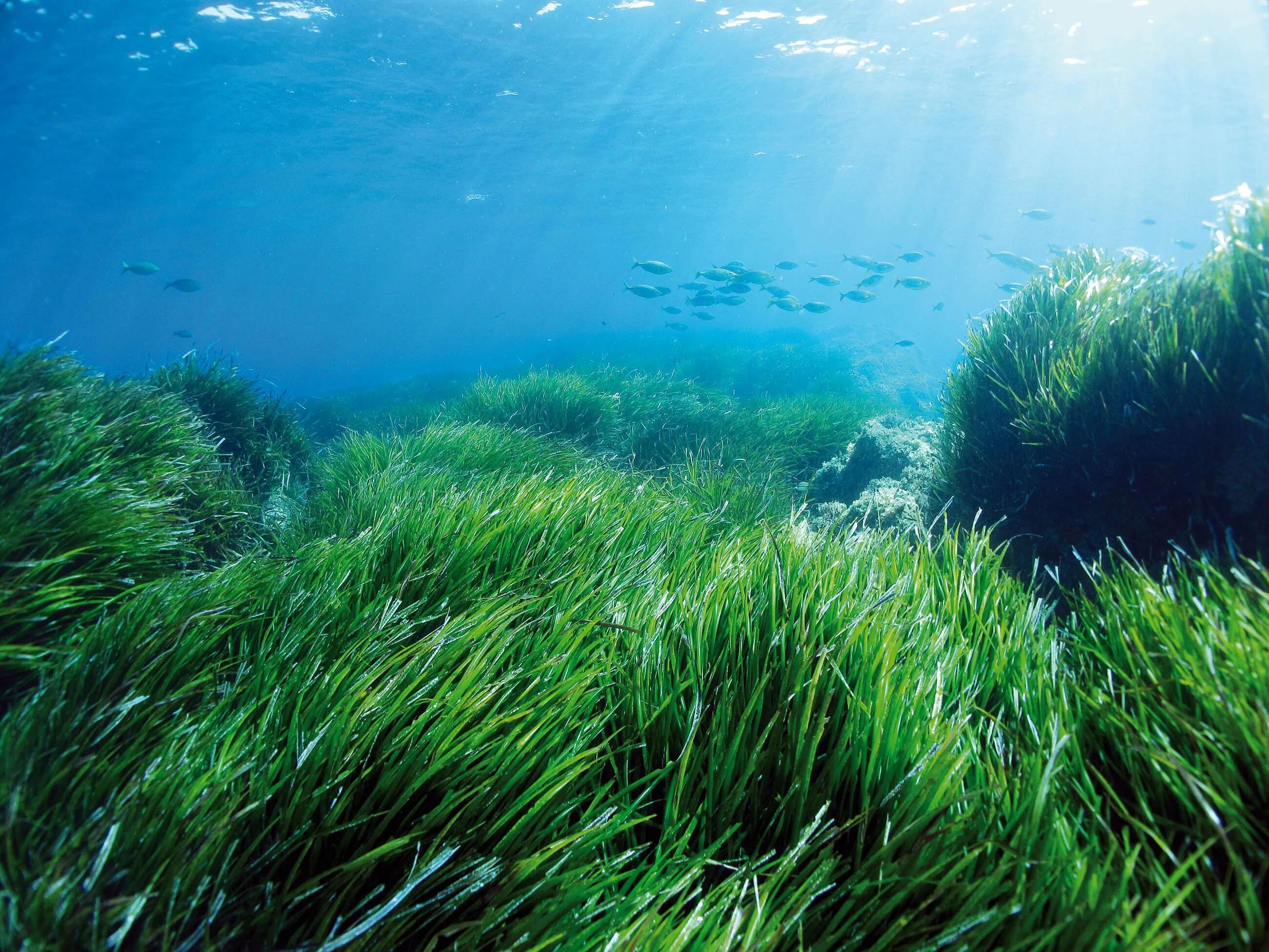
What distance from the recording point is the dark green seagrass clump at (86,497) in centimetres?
208

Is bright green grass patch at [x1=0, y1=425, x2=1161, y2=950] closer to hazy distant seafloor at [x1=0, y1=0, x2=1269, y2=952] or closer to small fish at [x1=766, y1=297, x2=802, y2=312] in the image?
hazy distant seafloor at [x1=0, y1=0, x2=1269, y2=952]

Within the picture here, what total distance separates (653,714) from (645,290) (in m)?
15.0

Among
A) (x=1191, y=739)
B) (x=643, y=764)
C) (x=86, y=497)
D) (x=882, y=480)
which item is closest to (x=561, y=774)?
(x=643, y=764)

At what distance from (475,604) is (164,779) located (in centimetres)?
105

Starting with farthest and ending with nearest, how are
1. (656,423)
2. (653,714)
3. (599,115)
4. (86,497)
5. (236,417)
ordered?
(599,115), (656,423), (236,417), (86,497), (653,714)

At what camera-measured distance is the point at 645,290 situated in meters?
15.4

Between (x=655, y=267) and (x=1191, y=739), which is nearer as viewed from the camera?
(x=1191, y=739)

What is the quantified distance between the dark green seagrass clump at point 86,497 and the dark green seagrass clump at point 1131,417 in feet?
12.6

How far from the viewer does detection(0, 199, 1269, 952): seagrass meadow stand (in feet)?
3.53

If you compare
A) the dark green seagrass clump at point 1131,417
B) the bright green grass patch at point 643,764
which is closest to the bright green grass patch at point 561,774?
the bright green grass patch at point 643,764

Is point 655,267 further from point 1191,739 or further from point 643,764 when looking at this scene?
point 1191,739

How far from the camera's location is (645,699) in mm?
1646

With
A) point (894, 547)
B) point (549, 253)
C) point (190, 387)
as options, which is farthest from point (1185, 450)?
point (549, 253)

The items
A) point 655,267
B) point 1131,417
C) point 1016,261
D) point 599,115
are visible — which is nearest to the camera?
point 1131,417
